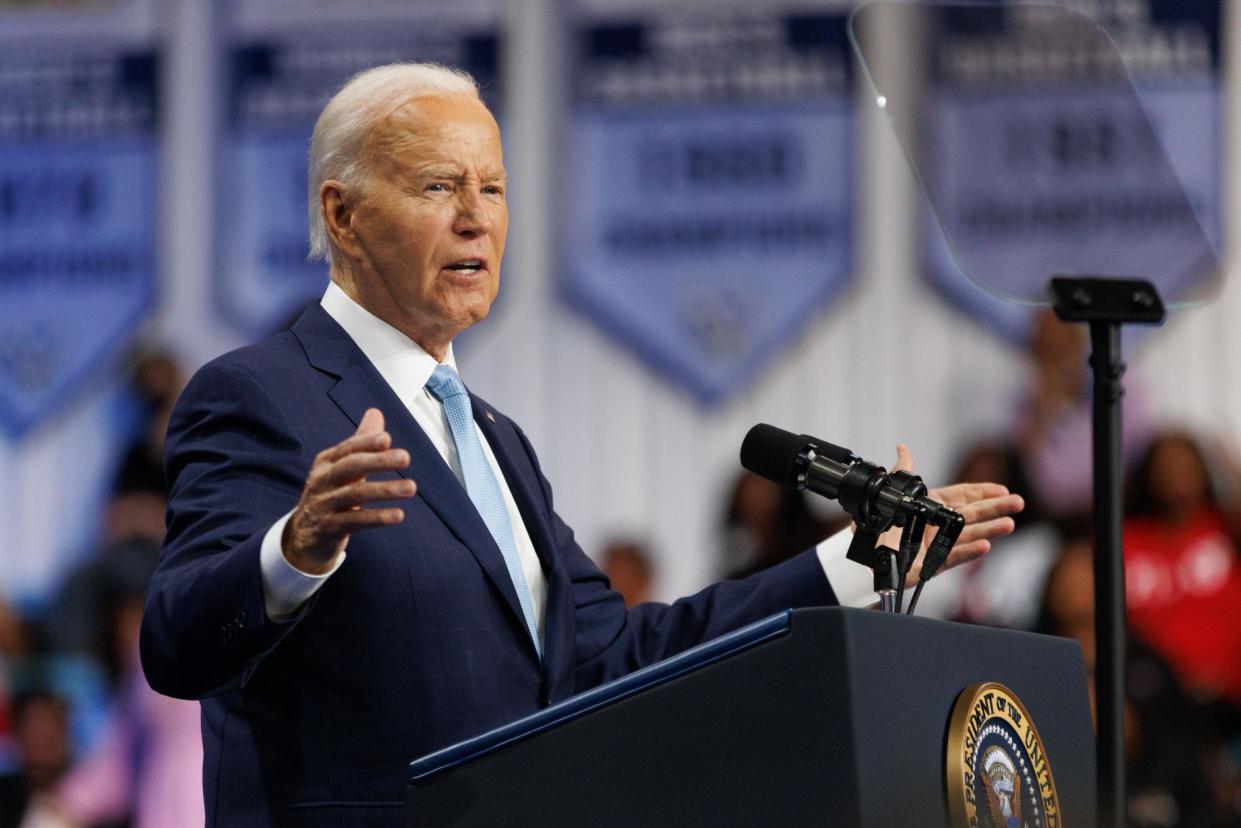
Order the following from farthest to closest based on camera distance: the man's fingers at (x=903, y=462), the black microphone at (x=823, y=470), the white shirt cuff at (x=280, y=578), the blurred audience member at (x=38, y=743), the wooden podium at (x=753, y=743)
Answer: the blurred audience member at (x=38, y=743) < the man's fingers at (x=903, y=462) < the black microphone at (x=823, y=470) < the white shirt cuff at (x=280, y=578) < the wooden podium at (x=753, y=743)

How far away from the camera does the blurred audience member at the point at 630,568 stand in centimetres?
573

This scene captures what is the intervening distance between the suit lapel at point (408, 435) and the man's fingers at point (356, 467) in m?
0.37

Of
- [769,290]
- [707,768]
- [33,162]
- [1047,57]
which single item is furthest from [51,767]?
[707,768]

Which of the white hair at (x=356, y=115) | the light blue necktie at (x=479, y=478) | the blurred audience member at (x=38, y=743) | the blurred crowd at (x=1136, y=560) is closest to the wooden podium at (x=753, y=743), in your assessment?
the light blue necktie at (x=479, y=478)

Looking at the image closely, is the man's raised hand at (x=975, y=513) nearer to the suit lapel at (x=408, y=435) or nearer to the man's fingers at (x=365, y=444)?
the suit lapel at (x=408, y=435)

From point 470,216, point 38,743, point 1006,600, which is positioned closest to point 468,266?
point 470,216

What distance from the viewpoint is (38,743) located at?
577 centimetres

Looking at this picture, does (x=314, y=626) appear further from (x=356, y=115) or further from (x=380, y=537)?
(x=356, y=115)

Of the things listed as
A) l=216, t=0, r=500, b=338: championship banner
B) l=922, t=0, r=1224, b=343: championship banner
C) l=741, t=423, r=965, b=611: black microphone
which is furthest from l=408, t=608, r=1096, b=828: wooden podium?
l=216, t=0, r=500, b=338: championship banner

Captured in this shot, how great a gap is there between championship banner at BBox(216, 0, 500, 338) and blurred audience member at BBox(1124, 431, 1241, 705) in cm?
276

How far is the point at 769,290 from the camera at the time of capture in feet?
19.6

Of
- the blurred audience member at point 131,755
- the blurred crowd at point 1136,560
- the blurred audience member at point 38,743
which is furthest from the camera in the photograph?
the blurred audience member at point 38,743

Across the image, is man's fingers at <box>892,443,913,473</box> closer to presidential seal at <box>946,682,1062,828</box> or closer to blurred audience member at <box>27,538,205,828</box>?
presidential seal at <box>946,682,1062,828</box>

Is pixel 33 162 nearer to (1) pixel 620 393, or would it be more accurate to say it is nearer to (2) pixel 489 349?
(2) pixel 489 349
